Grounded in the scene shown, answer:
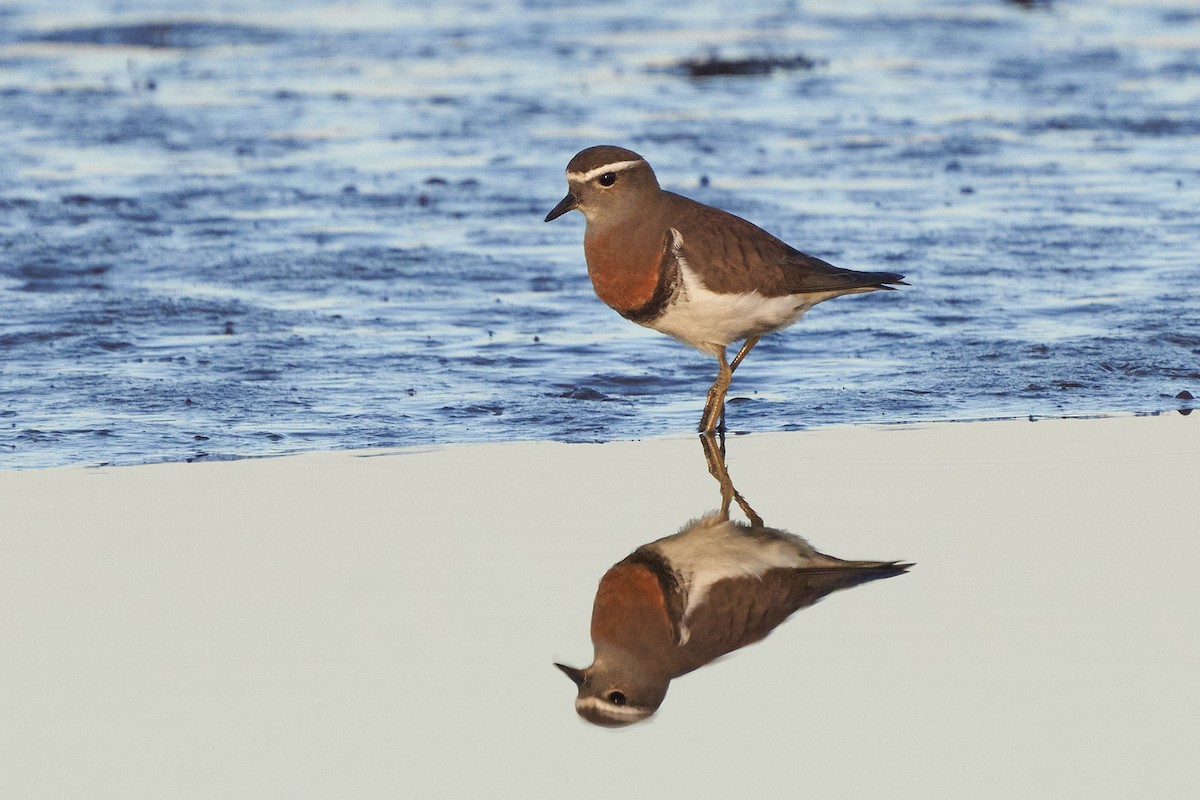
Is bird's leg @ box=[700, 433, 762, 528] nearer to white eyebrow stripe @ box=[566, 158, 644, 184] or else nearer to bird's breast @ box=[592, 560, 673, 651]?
bird's breast @ box=[592, 560, 673, 651]

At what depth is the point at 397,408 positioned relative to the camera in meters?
7.78

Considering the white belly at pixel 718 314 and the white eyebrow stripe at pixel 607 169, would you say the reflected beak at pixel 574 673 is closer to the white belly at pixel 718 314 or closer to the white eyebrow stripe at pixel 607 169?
the white belly at pixel 718 314

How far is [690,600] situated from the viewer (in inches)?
212

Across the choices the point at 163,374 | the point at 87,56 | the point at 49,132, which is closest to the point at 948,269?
the point at 163,374

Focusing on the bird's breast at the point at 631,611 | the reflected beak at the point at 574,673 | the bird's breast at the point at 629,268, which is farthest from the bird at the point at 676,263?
the reflected beak at the point at 574,673

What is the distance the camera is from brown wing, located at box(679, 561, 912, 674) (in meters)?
5.06

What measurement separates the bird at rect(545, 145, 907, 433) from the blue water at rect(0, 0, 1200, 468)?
1.76 ft

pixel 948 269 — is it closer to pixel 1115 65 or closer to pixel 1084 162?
pixel 1084 162

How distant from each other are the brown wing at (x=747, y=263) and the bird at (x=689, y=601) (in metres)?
1.28

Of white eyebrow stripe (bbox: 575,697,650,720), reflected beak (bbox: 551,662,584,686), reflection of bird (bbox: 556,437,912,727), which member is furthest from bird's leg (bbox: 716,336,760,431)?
white eyebrow stripe (bbox: 575,697,650,720)

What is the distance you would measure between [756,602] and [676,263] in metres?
2.03

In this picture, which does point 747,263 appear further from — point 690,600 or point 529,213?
point 529,213

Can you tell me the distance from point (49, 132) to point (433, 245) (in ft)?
17.3

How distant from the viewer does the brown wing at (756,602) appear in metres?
5.06
